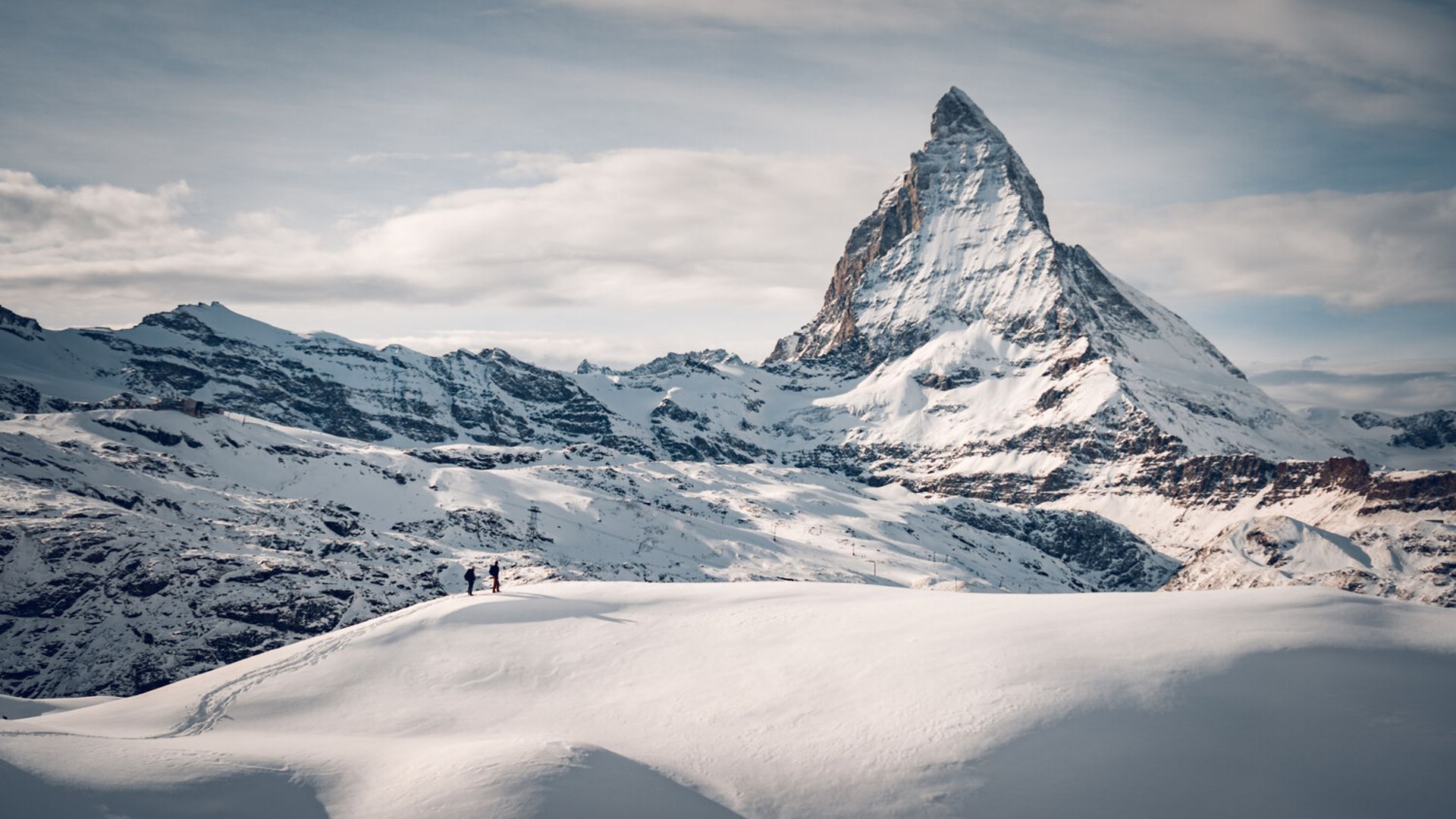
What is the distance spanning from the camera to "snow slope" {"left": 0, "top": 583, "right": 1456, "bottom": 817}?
812 inches

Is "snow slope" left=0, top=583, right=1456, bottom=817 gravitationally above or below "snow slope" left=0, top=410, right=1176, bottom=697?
above

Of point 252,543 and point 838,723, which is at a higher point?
point 838,723

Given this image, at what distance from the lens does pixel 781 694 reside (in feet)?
85.0

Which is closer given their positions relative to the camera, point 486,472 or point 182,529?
point 182,529

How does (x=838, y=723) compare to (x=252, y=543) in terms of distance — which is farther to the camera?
(x=252, y=543)

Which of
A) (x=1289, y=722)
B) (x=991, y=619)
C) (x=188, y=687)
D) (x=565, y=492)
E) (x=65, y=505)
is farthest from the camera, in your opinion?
(x=565, y=492)

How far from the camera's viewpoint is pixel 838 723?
24031 millimetres

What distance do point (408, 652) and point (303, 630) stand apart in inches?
2681

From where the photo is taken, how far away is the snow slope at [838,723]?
20625 mm

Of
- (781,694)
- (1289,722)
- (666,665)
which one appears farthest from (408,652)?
(1289,722)

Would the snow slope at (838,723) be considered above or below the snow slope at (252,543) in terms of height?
above

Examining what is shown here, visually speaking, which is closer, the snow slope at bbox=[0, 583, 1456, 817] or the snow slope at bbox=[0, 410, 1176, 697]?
the snow slope at bbox=[0, 583, 1456, 817]

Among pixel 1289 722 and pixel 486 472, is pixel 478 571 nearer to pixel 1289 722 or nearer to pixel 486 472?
pixel 486 472

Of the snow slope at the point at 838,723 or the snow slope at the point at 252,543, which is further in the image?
the snow slope at the point at 252,543
